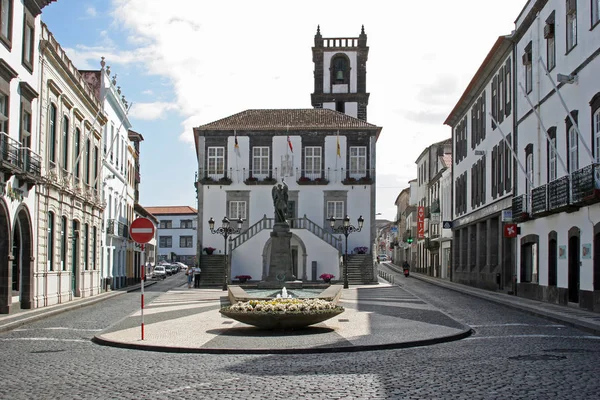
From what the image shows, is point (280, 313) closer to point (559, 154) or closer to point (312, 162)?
point (559, 154)

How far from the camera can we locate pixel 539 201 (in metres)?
27.2

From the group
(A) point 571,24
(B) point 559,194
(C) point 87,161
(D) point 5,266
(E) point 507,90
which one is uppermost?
(A) point 571,24

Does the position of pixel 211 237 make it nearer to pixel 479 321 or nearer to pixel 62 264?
pixel 62 264

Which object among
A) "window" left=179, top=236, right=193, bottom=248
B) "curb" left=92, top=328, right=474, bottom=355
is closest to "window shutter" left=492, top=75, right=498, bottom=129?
"curb" left=92, top=328, right=474, bottom=355

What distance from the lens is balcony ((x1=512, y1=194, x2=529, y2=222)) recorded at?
98.3ft

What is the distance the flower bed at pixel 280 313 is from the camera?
52.4 ft

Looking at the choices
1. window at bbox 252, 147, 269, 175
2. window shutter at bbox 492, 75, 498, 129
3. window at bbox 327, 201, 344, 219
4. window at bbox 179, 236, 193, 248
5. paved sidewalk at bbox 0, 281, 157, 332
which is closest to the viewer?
paved sidewalk at bbox 0, 281, 157, 332

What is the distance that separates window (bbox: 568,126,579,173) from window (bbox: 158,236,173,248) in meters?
88.2

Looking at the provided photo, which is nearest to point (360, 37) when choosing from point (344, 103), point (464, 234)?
point (344, 103)

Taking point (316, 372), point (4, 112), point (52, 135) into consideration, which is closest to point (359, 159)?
point (52, 135)

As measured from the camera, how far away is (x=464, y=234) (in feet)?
153

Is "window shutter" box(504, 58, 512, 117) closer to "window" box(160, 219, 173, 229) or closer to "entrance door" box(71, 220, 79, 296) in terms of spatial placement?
"entrance door" box(71, 220, 79, 296)

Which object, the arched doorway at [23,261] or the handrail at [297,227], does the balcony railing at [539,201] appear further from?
the handrail at [297,227]

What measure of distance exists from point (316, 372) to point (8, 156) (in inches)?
534
